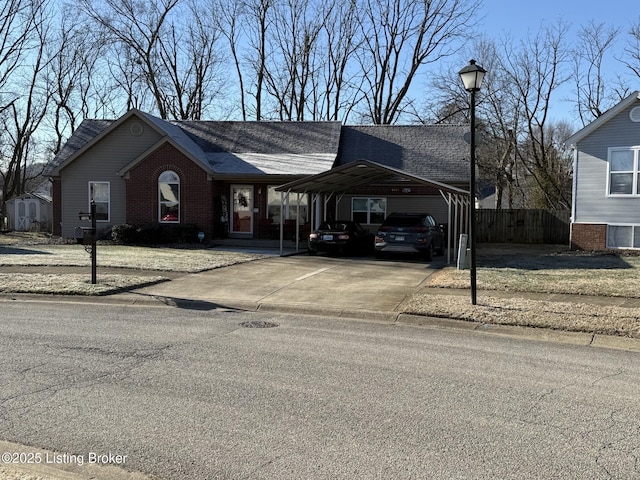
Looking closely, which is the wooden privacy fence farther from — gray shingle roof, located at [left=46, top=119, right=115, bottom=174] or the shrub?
gray shingle roof, located at [left=46, top=119, right=115, bottom=174]

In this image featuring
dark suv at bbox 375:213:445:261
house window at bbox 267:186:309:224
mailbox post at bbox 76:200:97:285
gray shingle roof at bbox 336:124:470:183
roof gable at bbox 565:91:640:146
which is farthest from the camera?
gray shingle roof at bbox 336:124:470:183

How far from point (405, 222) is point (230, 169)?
8342mm

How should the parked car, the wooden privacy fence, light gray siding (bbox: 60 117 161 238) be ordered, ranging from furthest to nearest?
the wooden privacy fence
light gray siding (bbox: 60 117 161 238)
the parked car

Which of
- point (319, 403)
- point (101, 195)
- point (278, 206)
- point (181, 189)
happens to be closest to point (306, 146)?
point (278, 206)

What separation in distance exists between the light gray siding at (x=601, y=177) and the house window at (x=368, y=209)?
27.0ft

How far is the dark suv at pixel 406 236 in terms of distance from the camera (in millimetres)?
18016

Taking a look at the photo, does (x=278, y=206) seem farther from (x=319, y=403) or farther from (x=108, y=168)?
(x=319, y=403)

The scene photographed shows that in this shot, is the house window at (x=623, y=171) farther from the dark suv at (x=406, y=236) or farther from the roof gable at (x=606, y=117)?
the dark suv at (x=406, y=236)

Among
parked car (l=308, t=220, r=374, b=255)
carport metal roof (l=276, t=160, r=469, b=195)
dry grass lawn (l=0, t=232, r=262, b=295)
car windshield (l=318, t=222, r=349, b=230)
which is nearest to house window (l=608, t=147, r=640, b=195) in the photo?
carport metal roof (l=276, t=160, r=469, b=195)

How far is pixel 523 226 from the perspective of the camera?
30234 millimetres

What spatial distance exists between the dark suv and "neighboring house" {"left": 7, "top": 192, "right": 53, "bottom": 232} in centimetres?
2801

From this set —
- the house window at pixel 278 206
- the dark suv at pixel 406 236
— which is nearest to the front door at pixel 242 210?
the house window at pixel 278 206

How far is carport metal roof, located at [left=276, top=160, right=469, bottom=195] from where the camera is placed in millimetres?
17453

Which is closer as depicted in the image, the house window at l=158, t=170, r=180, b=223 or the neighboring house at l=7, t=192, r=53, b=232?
the house window at l=158, t=170, r=180, b=223
